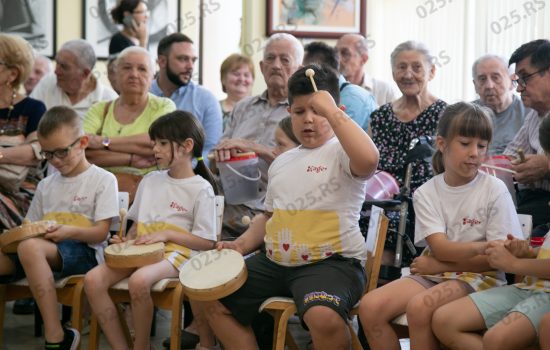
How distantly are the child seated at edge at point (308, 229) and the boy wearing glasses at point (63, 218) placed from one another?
703 mm

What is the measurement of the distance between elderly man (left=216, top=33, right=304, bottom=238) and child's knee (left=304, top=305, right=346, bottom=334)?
4.34 feet

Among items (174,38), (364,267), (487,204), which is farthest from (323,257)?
(174,38)

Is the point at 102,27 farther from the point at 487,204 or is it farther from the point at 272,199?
the point at 487,204

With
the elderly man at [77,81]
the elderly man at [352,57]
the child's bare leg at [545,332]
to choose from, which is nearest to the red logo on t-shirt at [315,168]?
the child's bare leg at [545,332]

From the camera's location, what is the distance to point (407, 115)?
12.8ft

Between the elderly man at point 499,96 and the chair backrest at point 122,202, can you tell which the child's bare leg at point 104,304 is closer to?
the chair backrest at point 122,202

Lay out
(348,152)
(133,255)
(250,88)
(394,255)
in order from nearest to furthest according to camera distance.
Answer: (348,152) → (133,255) → (394,255) → (250,88)

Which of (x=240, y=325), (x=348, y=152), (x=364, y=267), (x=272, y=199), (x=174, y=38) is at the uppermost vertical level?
(x=174, y=38)

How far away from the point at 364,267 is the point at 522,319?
71cm

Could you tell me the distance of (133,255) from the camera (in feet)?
10.3

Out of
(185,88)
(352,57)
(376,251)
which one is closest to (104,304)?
(376,251)

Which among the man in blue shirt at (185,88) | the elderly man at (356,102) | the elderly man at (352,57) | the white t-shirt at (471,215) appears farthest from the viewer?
the elderly man at (352,57)

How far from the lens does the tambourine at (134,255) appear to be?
3.14 meters

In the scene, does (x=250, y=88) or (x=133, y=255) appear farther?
(x=250, y=88)
